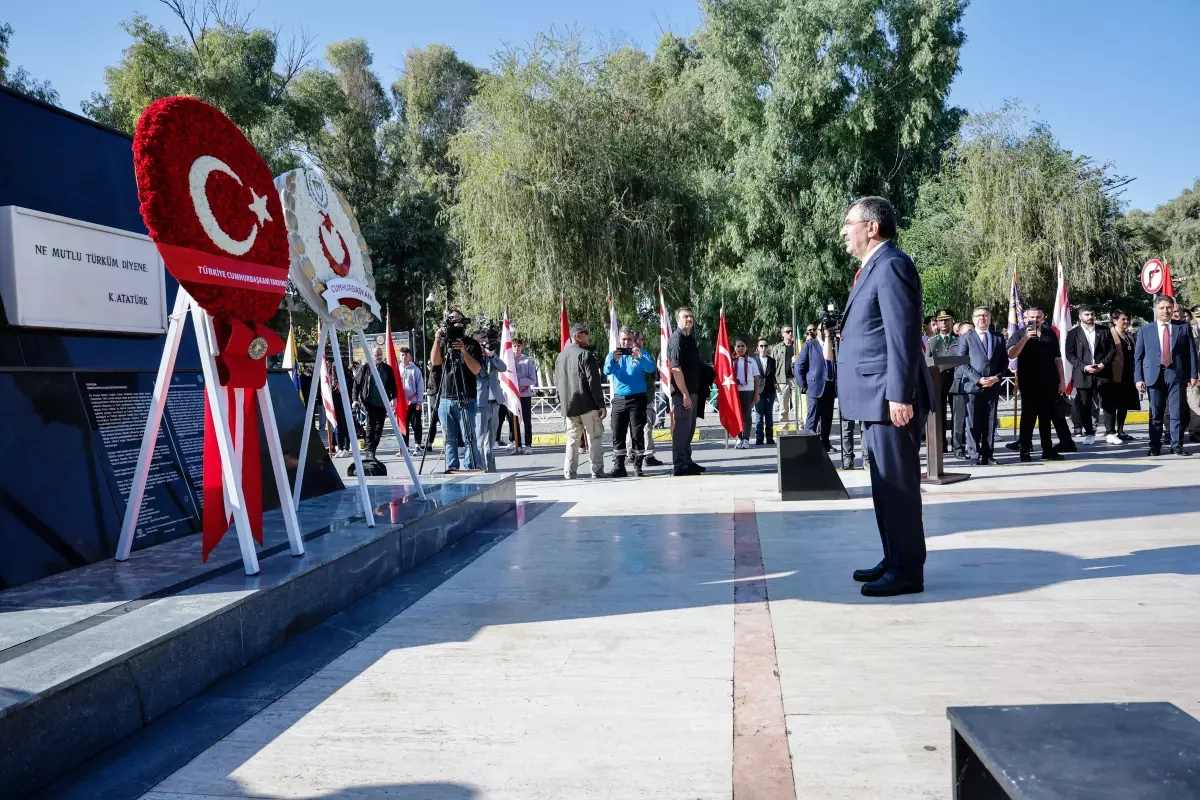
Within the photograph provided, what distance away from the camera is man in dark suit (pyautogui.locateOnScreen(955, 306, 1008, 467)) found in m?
11.2

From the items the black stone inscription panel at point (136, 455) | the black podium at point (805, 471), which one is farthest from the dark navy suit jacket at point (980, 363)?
the black stone inscription panel at point (136, 455)

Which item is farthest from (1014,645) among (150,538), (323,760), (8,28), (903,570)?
(8,28)

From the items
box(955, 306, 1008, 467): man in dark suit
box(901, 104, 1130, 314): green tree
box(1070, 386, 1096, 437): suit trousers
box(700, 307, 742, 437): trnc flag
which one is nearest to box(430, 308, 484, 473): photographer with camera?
box(700, 307, 742, 437): trnc flag

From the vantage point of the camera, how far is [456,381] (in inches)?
452

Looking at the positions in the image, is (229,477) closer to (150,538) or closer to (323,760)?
(150,538)

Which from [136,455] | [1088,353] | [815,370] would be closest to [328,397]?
[815,370]

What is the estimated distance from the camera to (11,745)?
2.72 m

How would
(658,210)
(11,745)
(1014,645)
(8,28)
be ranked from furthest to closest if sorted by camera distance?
(8,28) < (658,210) < (1014,645) < (11,745)

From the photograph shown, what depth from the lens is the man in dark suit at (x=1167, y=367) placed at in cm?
1152

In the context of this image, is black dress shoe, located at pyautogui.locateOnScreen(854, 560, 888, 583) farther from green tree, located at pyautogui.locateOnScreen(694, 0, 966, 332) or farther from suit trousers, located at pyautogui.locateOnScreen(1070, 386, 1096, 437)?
green tree, located at pyautogui.locateOnScreen(694, 0, 966, 332)

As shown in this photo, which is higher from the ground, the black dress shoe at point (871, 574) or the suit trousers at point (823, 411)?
the suit trousers at point (823, 411)

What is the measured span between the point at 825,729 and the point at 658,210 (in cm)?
1924

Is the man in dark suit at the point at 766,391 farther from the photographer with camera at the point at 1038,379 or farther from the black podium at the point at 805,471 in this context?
the black podium at the point at 805,471

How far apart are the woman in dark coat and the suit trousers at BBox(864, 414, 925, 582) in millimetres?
10002
